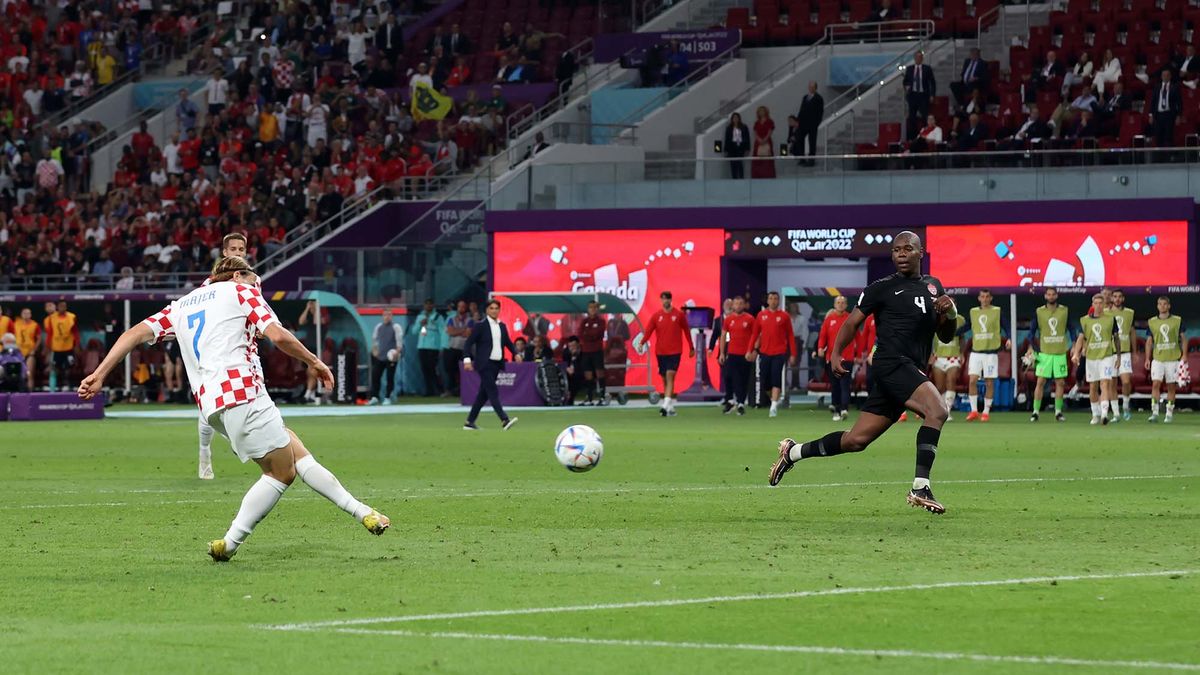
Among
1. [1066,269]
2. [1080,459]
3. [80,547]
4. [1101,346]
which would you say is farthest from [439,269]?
[80,547]

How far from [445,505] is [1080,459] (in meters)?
8.68

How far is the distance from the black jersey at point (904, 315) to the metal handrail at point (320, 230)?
31.0m

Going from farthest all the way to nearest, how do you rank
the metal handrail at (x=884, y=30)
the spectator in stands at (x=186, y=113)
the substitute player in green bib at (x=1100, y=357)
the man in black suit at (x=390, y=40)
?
the man in black suit at (x=390, y=40)
the spectator in stands at (x=186, y=113)
the metal handrail at (x=884, y=30)
the substitute player in green bib at (x=1100, y=357)

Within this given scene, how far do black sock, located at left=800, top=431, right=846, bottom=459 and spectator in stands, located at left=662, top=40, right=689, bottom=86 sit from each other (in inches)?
1225

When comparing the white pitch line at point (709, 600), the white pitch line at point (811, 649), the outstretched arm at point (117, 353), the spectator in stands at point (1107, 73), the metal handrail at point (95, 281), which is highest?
the spectator in stands at point (1107, 73)

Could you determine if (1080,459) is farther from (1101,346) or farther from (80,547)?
(80,547)

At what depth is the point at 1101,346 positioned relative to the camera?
30.6 m

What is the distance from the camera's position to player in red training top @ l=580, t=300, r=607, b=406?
38.3m

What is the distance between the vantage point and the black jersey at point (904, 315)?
15484 mm

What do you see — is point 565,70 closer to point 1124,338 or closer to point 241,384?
point 1124,338

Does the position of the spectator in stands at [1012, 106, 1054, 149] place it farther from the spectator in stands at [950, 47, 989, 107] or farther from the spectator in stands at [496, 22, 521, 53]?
the spectator in stands at [496, 22, 521, 53]

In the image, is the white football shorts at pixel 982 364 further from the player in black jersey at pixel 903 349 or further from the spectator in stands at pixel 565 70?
the spectator in stands at pixel 565 70

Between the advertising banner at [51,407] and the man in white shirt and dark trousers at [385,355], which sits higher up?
the man in white shirt and dark trousers at [385,355]

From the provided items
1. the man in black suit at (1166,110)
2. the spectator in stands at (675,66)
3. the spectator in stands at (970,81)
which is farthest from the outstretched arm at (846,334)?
the spectator in stands at (675,66)
